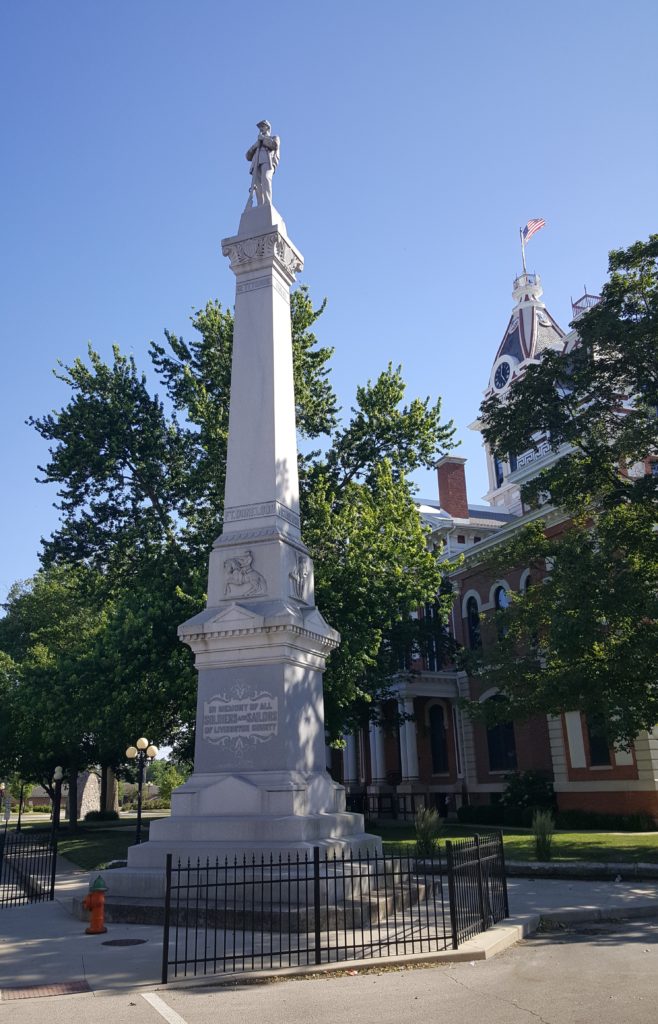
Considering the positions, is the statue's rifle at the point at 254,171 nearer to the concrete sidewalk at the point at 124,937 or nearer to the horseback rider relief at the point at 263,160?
the horseback rider relief at the point at 263,160

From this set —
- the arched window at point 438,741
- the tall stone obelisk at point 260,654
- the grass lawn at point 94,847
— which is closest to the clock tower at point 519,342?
the arched window at point 438,741

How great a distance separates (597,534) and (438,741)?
22683mm

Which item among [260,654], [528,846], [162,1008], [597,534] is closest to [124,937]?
[162,1008]

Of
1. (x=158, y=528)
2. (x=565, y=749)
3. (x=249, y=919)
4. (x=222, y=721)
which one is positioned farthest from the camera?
(x=565, y=749)

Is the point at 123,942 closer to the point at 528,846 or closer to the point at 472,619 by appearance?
the point at 528,846

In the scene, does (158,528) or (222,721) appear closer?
(222,721)

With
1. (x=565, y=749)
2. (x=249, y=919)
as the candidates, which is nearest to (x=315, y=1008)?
(x=249, y=919)

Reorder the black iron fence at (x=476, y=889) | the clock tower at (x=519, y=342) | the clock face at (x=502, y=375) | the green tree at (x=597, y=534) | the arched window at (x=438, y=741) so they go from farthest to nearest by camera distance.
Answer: the clock face at (x=502, y=375) < the clock tower at (x=519, y=342) < the arched window at (x=438, y=741) < the green tree at (x=597, y=534) < the black iron fence at (x=476, y=889)

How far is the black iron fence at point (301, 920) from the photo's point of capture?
336 inches

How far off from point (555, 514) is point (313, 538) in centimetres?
1323

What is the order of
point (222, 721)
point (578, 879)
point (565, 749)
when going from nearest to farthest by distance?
point (222, 721)
point (578, 879)
point (565, 749)

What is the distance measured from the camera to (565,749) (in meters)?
31.0

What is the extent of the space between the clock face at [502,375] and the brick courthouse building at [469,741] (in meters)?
30.6

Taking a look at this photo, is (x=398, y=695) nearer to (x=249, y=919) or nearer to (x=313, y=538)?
(x=313, y=538)
